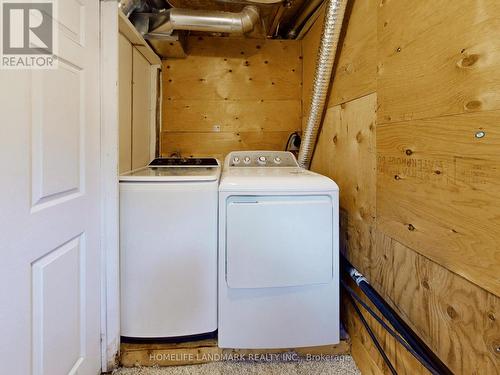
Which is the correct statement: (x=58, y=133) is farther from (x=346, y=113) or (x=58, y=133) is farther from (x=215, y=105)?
(x=215, y=105)

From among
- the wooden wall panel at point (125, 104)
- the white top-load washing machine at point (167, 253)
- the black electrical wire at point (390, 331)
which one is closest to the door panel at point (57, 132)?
the white top-load washing machine at point (167, 253)

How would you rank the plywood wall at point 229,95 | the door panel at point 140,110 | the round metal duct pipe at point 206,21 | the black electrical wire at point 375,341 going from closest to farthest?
the black electrical wire at point 375,341, the round metal duct pipe at point 206,21, the door panel at point 140,110, the plywood wall at point 229,95

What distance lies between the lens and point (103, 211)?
4.50ft

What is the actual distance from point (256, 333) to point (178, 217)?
2.37 feet

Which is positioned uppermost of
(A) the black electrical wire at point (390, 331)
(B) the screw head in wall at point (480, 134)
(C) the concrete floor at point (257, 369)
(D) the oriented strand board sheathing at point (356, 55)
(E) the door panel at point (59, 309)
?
(D) the oriented strand board sheathing at point (356, 55)

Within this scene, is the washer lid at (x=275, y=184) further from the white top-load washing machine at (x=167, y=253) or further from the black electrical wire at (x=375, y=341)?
the black electrical wire at (x=375, y=341)

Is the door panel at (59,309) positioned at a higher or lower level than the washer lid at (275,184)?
lower

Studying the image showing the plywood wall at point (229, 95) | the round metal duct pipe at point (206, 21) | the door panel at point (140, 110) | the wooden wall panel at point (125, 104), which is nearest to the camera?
the wooden wall panel at point (125, 104)

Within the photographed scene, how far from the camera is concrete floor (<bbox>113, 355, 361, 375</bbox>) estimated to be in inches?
56.4

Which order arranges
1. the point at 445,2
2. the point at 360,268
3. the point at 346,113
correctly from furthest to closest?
the point at 346,113, the point at 360,268, the point at 445,2

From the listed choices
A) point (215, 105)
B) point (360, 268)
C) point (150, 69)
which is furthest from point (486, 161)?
point (150, 69)

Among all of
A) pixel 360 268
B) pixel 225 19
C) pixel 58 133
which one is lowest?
pixel 360 268

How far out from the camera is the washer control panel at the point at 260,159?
7.34 feet

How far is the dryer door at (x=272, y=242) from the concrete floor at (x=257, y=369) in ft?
1.47
